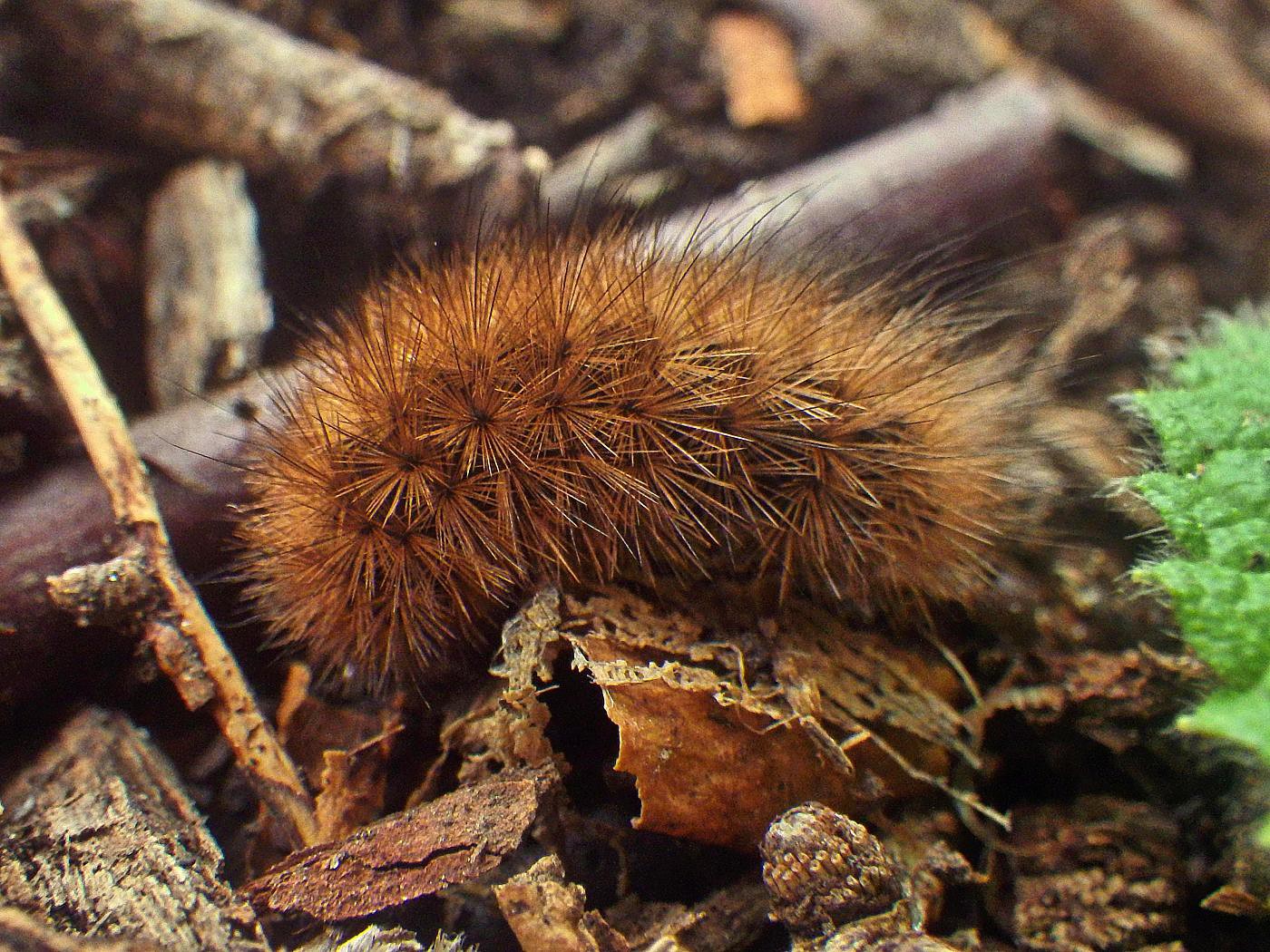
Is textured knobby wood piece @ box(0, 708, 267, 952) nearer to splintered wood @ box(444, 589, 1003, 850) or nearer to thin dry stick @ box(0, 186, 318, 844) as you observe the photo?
thin dry stick @ box(0, 186, 318, 844)

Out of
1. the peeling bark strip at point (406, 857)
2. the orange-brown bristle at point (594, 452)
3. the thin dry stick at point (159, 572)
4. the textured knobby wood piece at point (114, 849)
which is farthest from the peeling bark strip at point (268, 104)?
the peeling bark strip at point (406, 857)

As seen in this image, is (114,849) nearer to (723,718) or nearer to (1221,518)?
(723,718)

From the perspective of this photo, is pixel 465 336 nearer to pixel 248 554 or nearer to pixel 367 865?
pixel 248 554

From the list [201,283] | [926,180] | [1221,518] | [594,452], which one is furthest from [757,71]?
[1221,518]

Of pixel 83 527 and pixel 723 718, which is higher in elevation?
pixel 83 527

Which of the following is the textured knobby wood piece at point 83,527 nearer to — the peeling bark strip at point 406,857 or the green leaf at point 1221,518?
the peeling bark strip at point 406,857

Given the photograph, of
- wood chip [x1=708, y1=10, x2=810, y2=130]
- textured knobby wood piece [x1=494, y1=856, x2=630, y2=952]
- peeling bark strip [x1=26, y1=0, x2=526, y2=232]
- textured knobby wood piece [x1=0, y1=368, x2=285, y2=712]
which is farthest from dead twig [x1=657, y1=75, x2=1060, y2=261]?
textured knobby wood piece [x1=494, y1=856, x2=630, y2=952]
